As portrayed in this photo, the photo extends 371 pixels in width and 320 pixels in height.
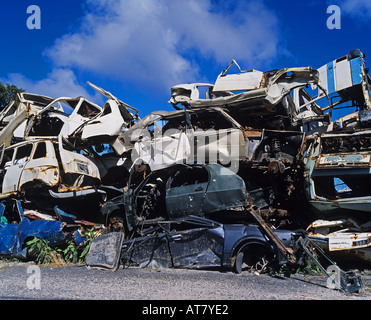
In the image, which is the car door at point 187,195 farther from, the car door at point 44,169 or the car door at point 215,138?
the car door at point 44,169

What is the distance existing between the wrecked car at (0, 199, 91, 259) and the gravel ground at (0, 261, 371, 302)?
3.10 ft

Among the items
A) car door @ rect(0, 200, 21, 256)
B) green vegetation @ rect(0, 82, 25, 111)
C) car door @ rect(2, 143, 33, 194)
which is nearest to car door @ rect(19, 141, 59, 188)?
car door @ rect(2, 143, 33, 194)

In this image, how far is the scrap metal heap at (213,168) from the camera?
567cm

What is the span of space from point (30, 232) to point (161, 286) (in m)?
3.68

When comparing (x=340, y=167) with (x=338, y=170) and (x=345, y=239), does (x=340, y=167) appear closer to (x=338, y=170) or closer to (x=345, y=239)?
(x=338, y=170)

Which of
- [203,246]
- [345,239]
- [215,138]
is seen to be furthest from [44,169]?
[345,239]

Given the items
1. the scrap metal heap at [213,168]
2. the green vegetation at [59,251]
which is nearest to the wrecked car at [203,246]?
the scrap metal heap at [213,168]

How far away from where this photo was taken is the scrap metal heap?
5672 millimetres

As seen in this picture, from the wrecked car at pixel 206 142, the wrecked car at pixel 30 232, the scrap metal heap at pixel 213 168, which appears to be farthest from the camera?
the wrecked car at pixel 206 142

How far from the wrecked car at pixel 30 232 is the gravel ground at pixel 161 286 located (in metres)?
0.95

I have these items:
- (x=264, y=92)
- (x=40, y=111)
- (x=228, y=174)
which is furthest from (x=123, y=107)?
(x=228, y=174)

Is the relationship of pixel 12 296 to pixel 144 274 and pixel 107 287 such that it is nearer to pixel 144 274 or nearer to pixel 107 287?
pixel 107 287

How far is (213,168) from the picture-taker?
6184 millimetres

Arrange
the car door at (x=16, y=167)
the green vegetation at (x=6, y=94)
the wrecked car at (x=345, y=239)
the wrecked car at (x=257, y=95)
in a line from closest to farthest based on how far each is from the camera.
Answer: the wrecked car at (x=345, y=239) → the wrecked car at (x=257, y=95) → the car door at (x=16, y=167) → the green vegetation at (x=6, y=94)
